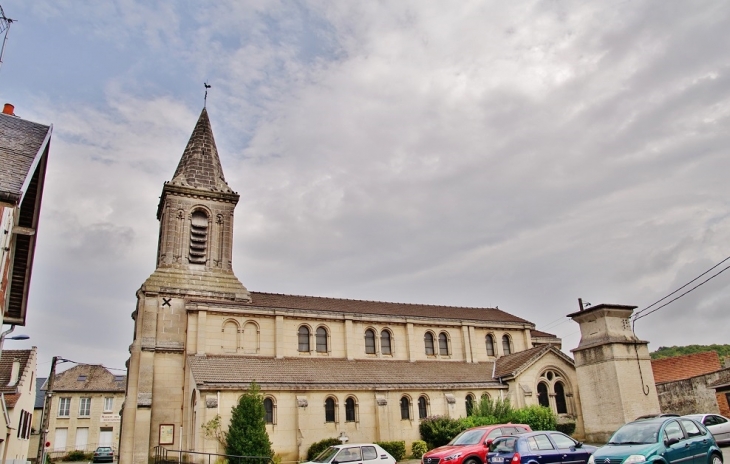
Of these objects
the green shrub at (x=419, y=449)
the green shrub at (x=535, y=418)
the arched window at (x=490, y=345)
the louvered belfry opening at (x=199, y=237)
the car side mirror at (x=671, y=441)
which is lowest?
the green shrub at (x=419, y=449)

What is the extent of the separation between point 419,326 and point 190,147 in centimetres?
2116

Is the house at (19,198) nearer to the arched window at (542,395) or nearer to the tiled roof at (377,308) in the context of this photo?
the tiled roof at (377,308)

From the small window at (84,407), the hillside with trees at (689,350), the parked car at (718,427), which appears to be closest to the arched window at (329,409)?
the parked car at (718,427)

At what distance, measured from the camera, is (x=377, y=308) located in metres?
41.0

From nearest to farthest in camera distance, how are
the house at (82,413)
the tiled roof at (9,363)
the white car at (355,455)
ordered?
the white car at (355,455) → the tiled roof at (9,363) → the house at (82,413)

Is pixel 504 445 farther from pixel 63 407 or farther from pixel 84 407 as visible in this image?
pixel 63 407

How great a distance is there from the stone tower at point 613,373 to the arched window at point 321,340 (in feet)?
64.4

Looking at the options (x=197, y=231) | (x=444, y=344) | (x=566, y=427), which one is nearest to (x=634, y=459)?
(x=566, y=427)

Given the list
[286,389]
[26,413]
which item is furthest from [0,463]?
[286,389]

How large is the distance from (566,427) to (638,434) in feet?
68.7

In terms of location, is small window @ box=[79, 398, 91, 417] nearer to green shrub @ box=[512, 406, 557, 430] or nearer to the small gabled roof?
the small gabled roof

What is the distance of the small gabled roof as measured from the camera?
36188 millimetres

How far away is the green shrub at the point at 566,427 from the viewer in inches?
1297

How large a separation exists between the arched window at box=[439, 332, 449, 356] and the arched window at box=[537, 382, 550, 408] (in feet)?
22.9
